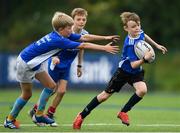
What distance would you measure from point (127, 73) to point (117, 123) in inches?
51.8

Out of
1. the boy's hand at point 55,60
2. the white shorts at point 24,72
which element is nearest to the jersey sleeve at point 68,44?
the white shorts at point 24,72

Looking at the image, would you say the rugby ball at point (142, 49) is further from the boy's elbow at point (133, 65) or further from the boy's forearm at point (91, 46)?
the boy's forearm at point (91, 46)

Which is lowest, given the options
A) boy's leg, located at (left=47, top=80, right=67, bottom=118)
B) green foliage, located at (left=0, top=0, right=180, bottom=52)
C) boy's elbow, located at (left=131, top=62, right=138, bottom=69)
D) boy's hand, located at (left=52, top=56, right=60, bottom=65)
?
green foliage, located at (left=0, top=0, right=180, bottom=52)

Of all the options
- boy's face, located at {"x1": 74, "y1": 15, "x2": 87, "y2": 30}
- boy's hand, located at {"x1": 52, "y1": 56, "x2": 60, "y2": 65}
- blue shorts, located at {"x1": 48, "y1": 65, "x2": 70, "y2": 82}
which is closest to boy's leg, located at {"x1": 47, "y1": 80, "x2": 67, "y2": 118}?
blue shorts, located at {"x1": 48, "y1": 65, "x2": 70, "y2": 82}

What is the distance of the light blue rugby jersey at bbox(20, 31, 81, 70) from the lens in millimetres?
11797

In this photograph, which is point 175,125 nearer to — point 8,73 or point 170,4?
point 8,73

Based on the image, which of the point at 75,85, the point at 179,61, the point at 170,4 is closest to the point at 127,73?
the point at 75,85

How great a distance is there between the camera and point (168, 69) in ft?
112

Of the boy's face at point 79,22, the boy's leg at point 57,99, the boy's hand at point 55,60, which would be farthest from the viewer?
the boy's face at point 79,22

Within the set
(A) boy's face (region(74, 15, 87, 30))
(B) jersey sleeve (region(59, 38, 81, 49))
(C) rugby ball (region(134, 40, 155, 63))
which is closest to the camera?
(B) jersey sleeve (region(59, 38, 81, 49))

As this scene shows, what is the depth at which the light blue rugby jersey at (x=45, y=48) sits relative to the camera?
1180 centimetres

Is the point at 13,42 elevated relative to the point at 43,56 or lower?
lower

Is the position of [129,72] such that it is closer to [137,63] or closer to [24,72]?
[137,63]

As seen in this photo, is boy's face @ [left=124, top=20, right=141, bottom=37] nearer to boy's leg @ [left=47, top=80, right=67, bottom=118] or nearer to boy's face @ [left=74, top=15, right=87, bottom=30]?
boy's face @ [left=74, top=15, right=87, bottom=30]
